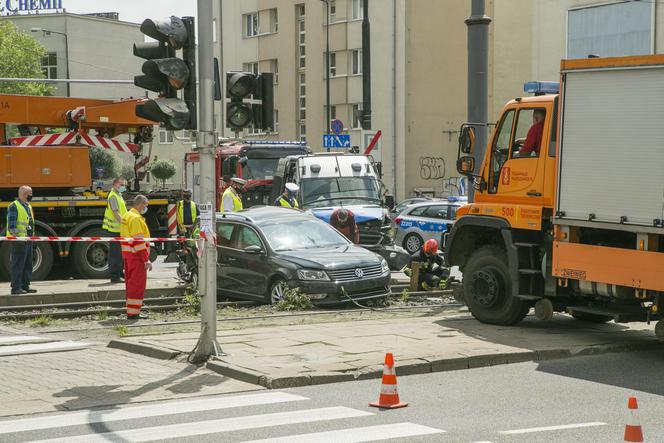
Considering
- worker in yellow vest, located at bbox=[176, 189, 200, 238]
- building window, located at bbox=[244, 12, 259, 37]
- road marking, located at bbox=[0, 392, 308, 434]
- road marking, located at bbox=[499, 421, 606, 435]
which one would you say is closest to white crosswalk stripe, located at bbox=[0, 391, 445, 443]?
road marking, located at bbox=[0, 392, 308, 434]

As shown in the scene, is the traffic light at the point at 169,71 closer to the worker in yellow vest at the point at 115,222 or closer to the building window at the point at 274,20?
the worker in yellow vest at the point at 115,222

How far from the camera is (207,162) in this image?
35.0 feet

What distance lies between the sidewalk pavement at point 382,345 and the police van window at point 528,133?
217 cm

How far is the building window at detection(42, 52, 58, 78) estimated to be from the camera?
73750 millimetres

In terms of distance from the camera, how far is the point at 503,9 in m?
54.2

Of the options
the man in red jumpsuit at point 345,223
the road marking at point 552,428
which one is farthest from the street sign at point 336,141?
the road marking at point 552,428

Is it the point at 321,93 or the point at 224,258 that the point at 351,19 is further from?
the point at 224,258

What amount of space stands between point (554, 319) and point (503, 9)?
137 ft

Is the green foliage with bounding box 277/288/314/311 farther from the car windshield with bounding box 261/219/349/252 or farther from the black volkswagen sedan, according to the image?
the car windshield with bounding box 261/219/349/252

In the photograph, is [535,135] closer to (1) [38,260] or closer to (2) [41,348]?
(2) [41,348]

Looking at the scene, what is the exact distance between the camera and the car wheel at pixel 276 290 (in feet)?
51.2

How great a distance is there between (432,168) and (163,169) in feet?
71.0

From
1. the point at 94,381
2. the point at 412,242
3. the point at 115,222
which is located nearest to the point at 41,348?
the point at 94,381

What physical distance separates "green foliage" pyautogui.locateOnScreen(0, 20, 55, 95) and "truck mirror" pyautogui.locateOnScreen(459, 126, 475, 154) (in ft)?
174
